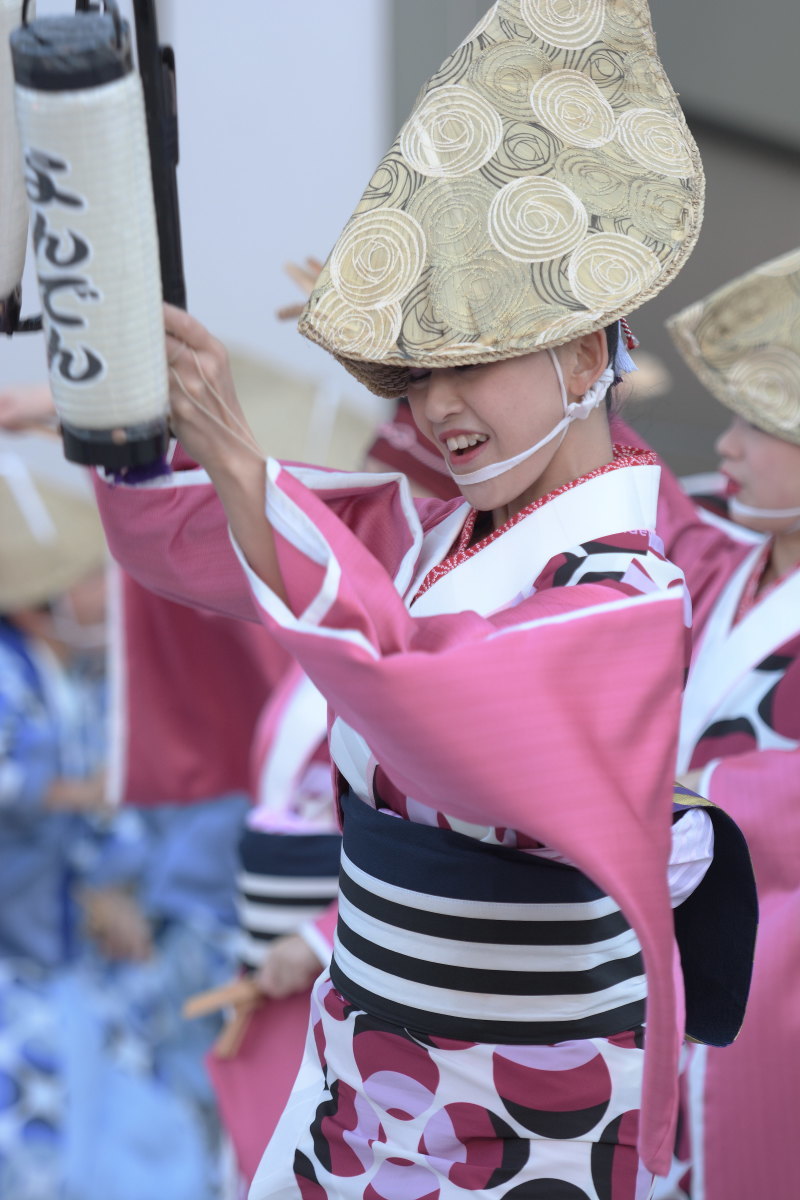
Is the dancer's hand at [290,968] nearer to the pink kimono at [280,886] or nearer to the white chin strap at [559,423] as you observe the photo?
the pink kimono at [280,886]

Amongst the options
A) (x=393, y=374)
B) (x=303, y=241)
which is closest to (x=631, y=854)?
(x=393, y=374)

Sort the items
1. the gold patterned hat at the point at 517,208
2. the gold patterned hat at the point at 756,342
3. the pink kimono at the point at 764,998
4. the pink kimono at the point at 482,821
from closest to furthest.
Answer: the pink kimono at the point at 482,821 < the gold patterned hat at the point at 517,208 < the pink kimono at the point at 764,998 < the gold patterned hat at the point at 756,342

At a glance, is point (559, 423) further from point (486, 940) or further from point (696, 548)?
point (696, 548)

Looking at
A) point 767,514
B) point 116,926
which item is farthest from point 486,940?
point 116,926

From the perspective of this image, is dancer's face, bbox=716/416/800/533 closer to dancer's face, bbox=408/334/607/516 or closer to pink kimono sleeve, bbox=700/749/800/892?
pink kimono sleeve, bbox=700/749/800/892

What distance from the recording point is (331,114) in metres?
4.00

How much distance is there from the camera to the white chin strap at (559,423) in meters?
1.31

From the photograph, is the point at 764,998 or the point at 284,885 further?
the point at 284,885

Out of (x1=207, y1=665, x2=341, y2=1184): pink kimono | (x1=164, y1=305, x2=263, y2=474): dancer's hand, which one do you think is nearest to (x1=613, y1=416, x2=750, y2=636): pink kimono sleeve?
(x1=207, y1=665, x2=341, y2=1184): pink kimono

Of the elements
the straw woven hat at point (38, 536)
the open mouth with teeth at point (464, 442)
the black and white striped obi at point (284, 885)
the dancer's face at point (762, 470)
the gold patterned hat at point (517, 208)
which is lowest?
the straw woven hat at point (38, 536)

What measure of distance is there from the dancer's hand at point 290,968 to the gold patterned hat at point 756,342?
1.01 meters

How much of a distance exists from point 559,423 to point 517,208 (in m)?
0.19

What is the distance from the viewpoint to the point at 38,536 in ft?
12.5

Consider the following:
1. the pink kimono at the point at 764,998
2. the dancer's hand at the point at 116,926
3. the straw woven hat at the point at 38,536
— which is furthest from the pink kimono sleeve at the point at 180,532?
the dancer's hand at the point at 116,926
